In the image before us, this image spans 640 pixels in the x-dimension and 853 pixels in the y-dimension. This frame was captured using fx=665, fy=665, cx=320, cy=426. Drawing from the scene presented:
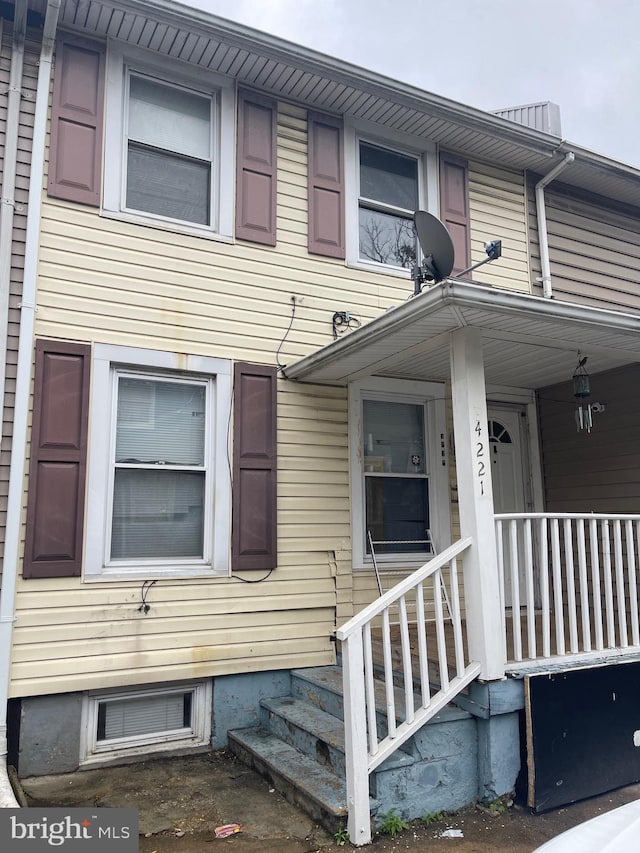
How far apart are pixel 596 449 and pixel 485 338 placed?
2.58m

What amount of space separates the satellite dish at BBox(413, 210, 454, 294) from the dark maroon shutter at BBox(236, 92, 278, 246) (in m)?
1.41

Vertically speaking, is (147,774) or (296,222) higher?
(296,222)

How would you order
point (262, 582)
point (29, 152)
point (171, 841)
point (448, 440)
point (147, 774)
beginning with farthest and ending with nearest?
1. point (448, 440)
2. point (262, 582)
3. point (29, 152)
4. point (147, 774)
5. point (171, 841)

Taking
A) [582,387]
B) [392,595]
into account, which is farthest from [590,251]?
[392,595]

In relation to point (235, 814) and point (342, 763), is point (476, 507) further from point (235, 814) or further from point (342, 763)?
point (235, 814)

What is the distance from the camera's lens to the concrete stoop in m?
3.53

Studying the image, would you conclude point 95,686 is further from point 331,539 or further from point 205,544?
point 331,539

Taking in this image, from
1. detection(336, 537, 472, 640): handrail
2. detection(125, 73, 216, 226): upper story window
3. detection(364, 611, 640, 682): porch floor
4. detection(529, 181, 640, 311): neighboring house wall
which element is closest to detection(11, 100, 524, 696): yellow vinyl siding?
detection(125, 73, 216, 226): upper story window

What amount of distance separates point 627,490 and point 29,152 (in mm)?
5615

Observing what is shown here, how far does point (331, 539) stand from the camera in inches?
209

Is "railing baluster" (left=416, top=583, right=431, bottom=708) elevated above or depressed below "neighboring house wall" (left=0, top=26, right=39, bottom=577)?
below

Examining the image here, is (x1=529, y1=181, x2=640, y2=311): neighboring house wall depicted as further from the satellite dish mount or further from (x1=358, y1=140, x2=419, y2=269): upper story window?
the satellite dish mount

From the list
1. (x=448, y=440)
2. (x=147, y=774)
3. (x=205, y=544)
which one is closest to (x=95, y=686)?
(x=147, y=774)

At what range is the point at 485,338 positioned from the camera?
4.42 m
